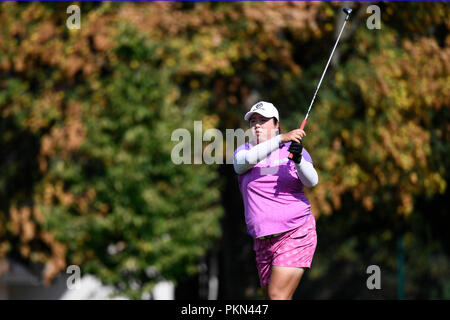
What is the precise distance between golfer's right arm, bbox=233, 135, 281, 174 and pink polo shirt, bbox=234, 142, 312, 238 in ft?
0.44

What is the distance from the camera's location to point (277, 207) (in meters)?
5.00

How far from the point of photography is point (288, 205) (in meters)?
5.02

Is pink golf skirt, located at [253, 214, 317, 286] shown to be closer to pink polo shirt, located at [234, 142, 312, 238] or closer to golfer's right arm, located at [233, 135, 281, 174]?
pink polo shirt, located at [234, 142, 312, 238]

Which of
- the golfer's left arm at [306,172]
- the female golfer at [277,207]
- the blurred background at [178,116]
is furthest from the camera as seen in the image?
the blurred background at [178,116]

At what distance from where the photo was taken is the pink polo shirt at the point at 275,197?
4.99m

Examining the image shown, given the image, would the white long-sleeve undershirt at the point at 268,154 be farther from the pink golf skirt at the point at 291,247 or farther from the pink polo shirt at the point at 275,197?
the pink golf skirt at the point at 291,247

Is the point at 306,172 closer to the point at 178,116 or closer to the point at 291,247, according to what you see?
the point at 291,247

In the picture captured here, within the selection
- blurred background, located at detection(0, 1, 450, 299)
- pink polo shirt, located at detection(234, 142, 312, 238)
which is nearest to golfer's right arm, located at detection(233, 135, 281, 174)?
pink polo shirt, located at detection(234, 142, 312, 238)

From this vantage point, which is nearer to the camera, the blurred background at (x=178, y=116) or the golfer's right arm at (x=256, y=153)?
the golfer's right arm at (x=256, y=153)

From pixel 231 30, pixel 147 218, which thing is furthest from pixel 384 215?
pixel 147 218

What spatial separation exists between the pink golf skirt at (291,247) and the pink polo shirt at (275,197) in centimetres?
6

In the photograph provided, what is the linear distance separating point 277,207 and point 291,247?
0.94 feet

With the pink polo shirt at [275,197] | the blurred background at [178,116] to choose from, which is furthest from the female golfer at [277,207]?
the blurred background at [178,116]
